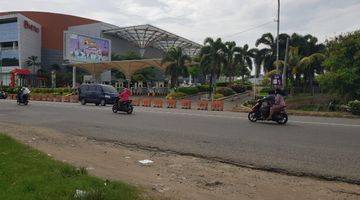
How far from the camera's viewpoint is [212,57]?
185 ft

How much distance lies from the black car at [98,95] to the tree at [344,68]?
612 inches

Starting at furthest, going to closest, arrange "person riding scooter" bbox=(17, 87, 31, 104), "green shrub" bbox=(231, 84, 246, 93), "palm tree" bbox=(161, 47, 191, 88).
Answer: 1. "green shrub" bbox=(231, 84, 246, 93)
2. "palm tree" bbox=(161, 47, 191, 88)
3. "person riding scooter" bbox=(17, 87, 31, 104)

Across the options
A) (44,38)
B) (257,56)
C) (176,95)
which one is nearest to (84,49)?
(176,95)

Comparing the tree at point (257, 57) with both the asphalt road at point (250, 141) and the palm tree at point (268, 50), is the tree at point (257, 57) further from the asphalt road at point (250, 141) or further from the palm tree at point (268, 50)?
the asphalt road at point (250, 141)

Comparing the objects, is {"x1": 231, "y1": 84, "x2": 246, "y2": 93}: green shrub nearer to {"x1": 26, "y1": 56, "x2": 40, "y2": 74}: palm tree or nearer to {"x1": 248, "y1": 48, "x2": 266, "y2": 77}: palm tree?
{"x1": 248, "y1": 48, "x2": 266, "y2": 77}: palm tree

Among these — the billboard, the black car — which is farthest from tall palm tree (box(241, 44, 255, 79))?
the black car

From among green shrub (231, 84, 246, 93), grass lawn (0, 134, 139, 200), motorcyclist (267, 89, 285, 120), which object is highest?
green shrub (231, 84, 246, 93)

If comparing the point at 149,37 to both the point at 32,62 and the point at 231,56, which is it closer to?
the point at 32,62

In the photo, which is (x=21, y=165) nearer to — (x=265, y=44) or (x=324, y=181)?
(x=324, y=181)

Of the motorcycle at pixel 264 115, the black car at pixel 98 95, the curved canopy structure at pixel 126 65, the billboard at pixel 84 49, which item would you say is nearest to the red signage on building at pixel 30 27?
the billboard at pixel 84 49

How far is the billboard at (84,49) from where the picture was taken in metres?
75.6

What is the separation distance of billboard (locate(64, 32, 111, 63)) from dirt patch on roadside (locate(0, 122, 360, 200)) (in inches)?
2588

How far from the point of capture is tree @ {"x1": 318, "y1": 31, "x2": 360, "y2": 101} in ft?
110

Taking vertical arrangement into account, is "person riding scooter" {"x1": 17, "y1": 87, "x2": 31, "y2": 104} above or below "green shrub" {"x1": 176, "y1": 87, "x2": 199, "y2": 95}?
below
